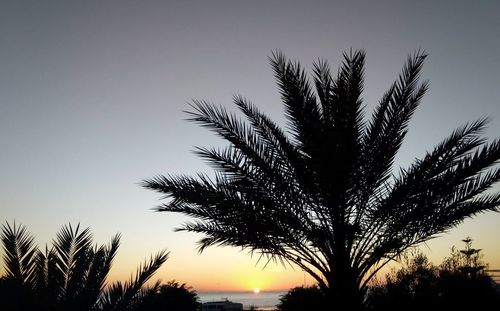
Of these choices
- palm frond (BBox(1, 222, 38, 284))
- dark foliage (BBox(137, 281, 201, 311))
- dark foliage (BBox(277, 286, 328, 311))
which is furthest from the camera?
dark foliage (BBox(137, 281, 201, 311))

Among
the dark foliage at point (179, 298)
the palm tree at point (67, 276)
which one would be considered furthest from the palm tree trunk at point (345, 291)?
the dark foliage at point (179, 298)

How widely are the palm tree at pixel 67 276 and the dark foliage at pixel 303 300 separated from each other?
7.88 m

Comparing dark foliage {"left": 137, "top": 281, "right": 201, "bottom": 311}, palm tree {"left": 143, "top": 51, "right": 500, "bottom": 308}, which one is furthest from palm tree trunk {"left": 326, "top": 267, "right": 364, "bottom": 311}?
dark foliage {"left": 137, "top": 281, "right": 201, "bottom": 311}

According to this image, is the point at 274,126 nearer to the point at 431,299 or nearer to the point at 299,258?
the point at 299,258

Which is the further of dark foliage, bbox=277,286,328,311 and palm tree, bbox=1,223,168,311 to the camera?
dark foliage, bbox=277,286,328,311

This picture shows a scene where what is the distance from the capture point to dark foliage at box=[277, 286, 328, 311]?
12.5m

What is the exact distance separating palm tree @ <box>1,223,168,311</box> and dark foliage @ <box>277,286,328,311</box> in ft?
25.9

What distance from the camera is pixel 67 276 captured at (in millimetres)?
Answer: 5172

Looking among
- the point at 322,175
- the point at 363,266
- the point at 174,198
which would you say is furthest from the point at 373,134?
the point at 174,198

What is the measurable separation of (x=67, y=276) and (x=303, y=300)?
949cm

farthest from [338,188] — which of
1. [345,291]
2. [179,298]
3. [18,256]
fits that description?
[179,298]

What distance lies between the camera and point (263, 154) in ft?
25.3

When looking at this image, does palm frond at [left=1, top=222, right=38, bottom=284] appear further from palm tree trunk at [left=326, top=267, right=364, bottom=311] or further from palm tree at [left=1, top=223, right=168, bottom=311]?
palm tree trunk at [left=326, top=267, right=364, bottom=311]

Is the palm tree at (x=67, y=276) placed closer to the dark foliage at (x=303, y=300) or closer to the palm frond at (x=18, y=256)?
the palm frond at (x=18, y=256)
